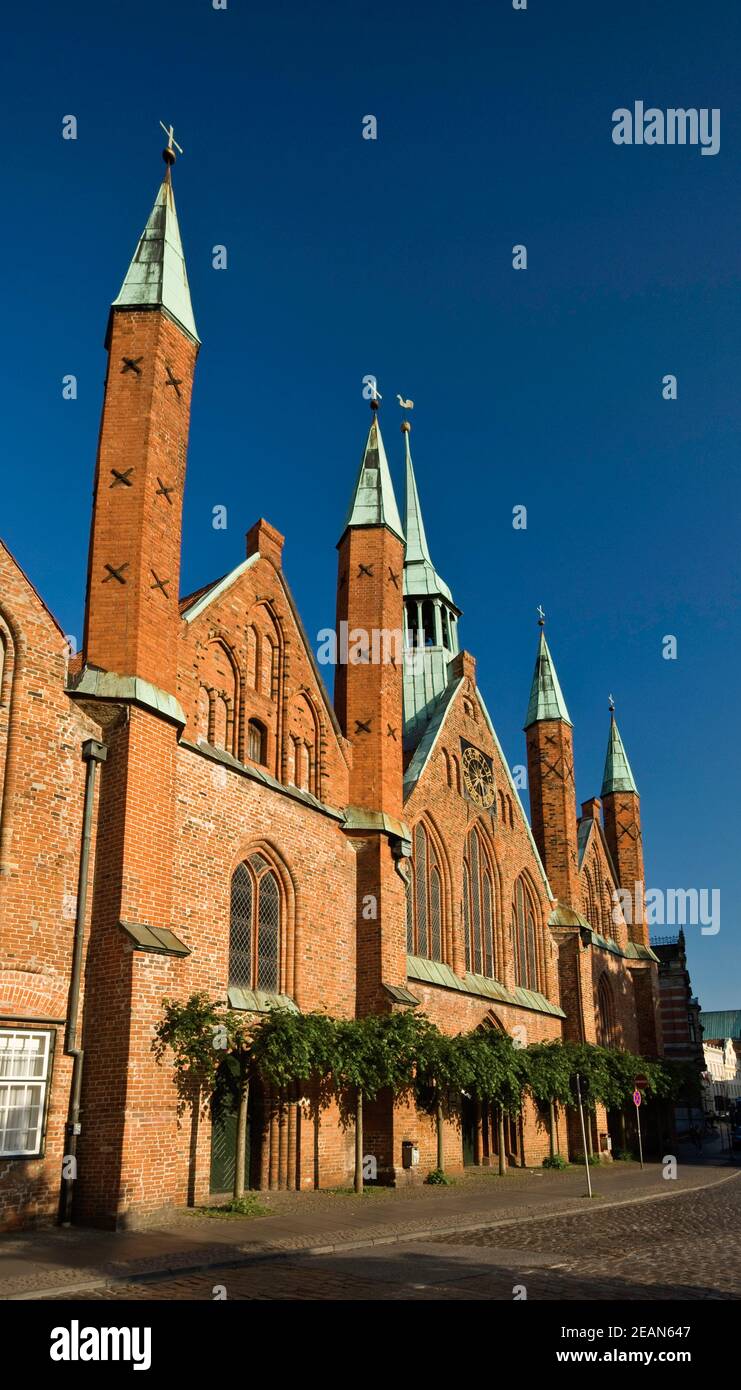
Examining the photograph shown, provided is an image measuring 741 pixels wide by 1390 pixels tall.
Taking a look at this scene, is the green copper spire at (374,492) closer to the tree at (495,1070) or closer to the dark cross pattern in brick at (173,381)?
the dark cross pattern in brick at (173,381)

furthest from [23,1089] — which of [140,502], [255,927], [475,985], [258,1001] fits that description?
[475,985]

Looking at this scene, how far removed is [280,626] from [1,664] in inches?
331

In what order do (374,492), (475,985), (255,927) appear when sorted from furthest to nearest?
1. (475,985)
2. (374,492)
3. (255,927)

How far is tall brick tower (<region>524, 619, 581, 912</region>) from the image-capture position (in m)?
38.1

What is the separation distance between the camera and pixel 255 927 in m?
21.1

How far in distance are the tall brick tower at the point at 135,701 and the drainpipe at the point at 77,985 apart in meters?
0.17

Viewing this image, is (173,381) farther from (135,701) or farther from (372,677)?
(372,677)

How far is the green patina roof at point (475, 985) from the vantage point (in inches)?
1080

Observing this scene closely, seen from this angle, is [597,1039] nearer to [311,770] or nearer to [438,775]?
[438,775]

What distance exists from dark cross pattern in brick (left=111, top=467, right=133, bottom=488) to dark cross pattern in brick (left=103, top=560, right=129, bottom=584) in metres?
1.53

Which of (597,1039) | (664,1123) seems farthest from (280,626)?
(664,1123)

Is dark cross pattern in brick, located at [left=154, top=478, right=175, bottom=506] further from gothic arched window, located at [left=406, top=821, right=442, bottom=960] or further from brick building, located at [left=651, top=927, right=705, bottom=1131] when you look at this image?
brick building, located at [left=651, top=927, right=705, bottom=1131]

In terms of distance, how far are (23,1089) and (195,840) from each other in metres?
A: 5.38

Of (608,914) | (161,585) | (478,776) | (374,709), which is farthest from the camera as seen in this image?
(608,914)
